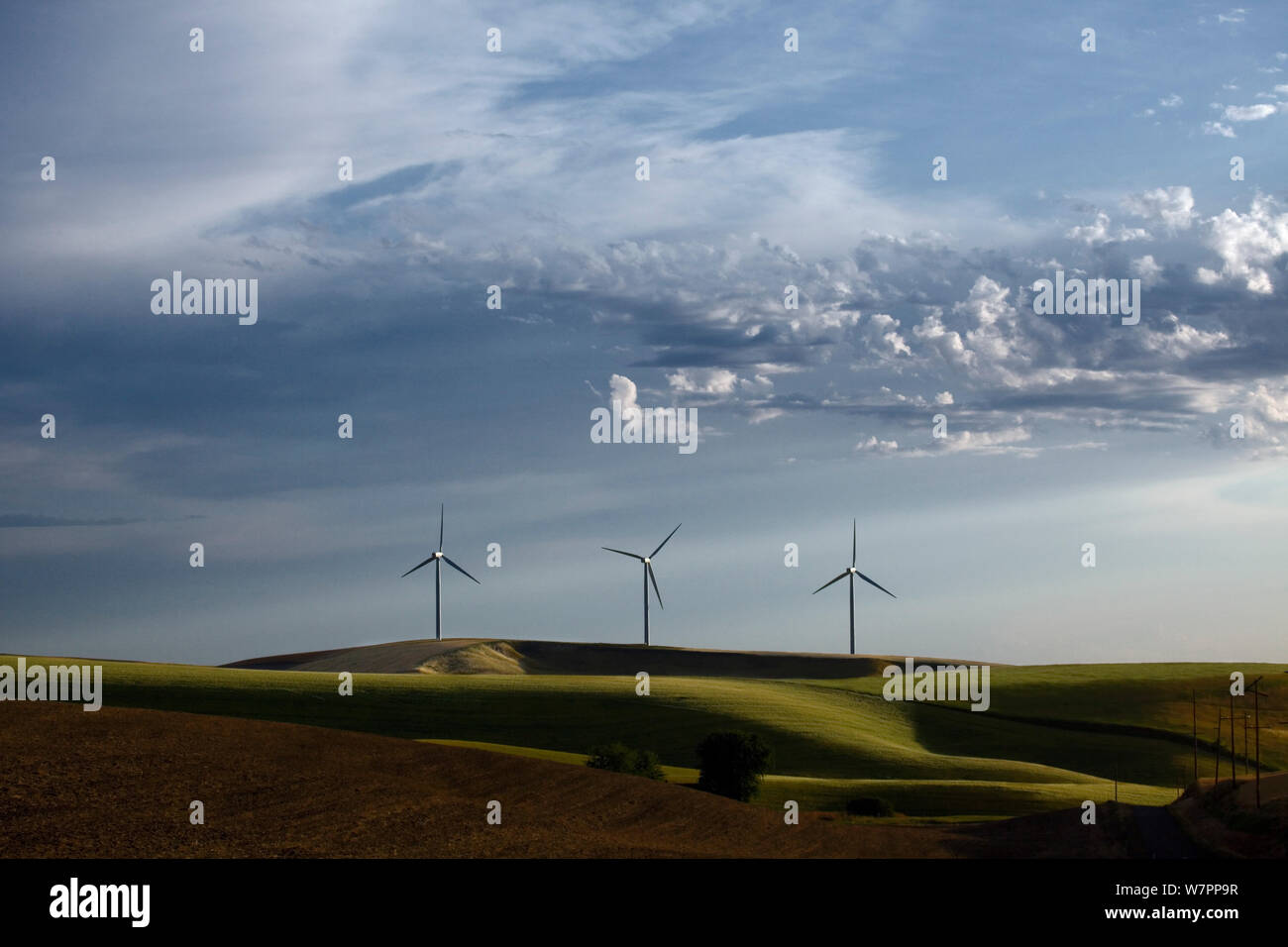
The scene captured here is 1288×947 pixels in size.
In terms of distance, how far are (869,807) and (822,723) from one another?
34.7 metres

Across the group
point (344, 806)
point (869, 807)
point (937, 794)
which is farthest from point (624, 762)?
point (344, 806)

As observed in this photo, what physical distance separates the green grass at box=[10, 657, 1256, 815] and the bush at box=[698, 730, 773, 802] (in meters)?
2.06

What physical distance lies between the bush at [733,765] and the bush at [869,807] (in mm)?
5711

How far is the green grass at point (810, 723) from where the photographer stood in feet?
251

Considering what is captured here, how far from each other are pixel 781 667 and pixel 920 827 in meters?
96.8

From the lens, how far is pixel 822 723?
319ft

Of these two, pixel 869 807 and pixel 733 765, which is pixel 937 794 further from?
pixel 733 765
